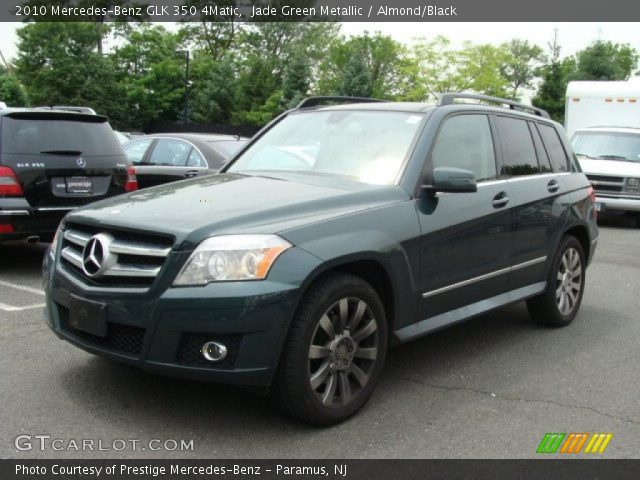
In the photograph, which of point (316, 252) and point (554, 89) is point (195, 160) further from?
point (554, 89)

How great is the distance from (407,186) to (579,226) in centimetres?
243

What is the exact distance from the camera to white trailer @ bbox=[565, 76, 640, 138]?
17.8m

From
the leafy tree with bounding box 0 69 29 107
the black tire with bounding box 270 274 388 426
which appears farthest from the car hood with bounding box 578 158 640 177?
the leafy tree with bounding box 0 69 29 107

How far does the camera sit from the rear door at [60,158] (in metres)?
7.24

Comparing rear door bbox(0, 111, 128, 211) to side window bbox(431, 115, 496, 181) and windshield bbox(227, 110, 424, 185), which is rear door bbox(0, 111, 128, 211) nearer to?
windshield bbox(227, 110, 424, 185)

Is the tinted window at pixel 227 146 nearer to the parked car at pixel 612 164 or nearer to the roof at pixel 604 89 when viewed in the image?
the parked car at pixel 612 164

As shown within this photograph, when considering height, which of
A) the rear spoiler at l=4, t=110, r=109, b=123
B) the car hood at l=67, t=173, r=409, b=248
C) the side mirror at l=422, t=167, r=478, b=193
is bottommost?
the car hood at l=67, t=173, r=409, b=248

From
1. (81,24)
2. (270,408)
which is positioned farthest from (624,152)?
(81,24)

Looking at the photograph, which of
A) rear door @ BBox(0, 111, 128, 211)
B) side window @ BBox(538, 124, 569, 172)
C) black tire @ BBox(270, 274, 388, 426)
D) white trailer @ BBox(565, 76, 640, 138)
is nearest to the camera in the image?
black tire @ BBox(270, 274, 388, 426)

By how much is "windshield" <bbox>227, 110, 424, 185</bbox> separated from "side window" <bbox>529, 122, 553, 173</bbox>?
1.52 meters

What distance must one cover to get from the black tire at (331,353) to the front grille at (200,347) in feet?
0.80

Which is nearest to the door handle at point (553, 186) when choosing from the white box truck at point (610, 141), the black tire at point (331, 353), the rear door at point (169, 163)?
the black tire at point (331, 353)

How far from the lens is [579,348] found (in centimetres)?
548

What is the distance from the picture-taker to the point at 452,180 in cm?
427
